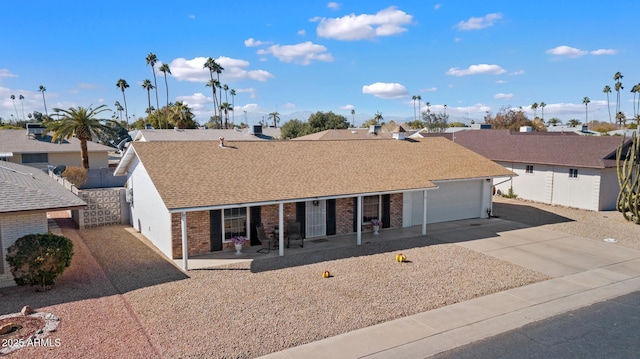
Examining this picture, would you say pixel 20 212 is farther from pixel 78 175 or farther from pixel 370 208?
pixel 78 175

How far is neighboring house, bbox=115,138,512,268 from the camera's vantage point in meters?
14.7

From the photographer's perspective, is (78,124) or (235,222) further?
(78,124)

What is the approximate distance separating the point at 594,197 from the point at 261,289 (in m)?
21.3

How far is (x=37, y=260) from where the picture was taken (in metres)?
11.3

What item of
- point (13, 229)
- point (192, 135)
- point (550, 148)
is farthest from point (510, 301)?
point (192, 135)

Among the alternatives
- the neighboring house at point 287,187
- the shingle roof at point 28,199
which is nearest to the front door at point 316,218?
the neighboring house at point 287,187

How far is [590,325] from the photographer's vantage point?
400 inches

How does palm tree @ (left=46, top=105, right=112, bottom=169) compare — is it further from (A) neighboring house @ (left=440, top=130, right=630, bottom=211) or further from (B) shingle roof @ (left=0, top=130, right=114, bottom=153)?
(A) neighboring house @ (left=440, top=130, right=630, bottom=211)

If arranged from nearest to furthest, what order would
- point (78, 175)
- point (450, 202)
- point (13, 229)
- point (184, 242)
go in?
1. point (13, 229)
2. point (184, 242)
3. point (450, 202)
4. point (78, 175)

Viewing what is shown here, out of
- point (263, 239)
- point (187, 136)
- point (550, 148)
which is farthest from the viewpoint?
point (187, 136)

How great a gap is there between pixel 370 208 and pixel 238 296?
28.9 ft

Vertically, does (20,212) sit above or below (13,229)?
above

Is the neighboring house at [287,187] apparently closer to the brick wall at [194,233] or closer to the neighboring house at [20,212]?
the brick wall at [194,233]

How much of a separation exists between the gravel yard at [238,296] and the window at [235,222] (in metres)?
1.99
